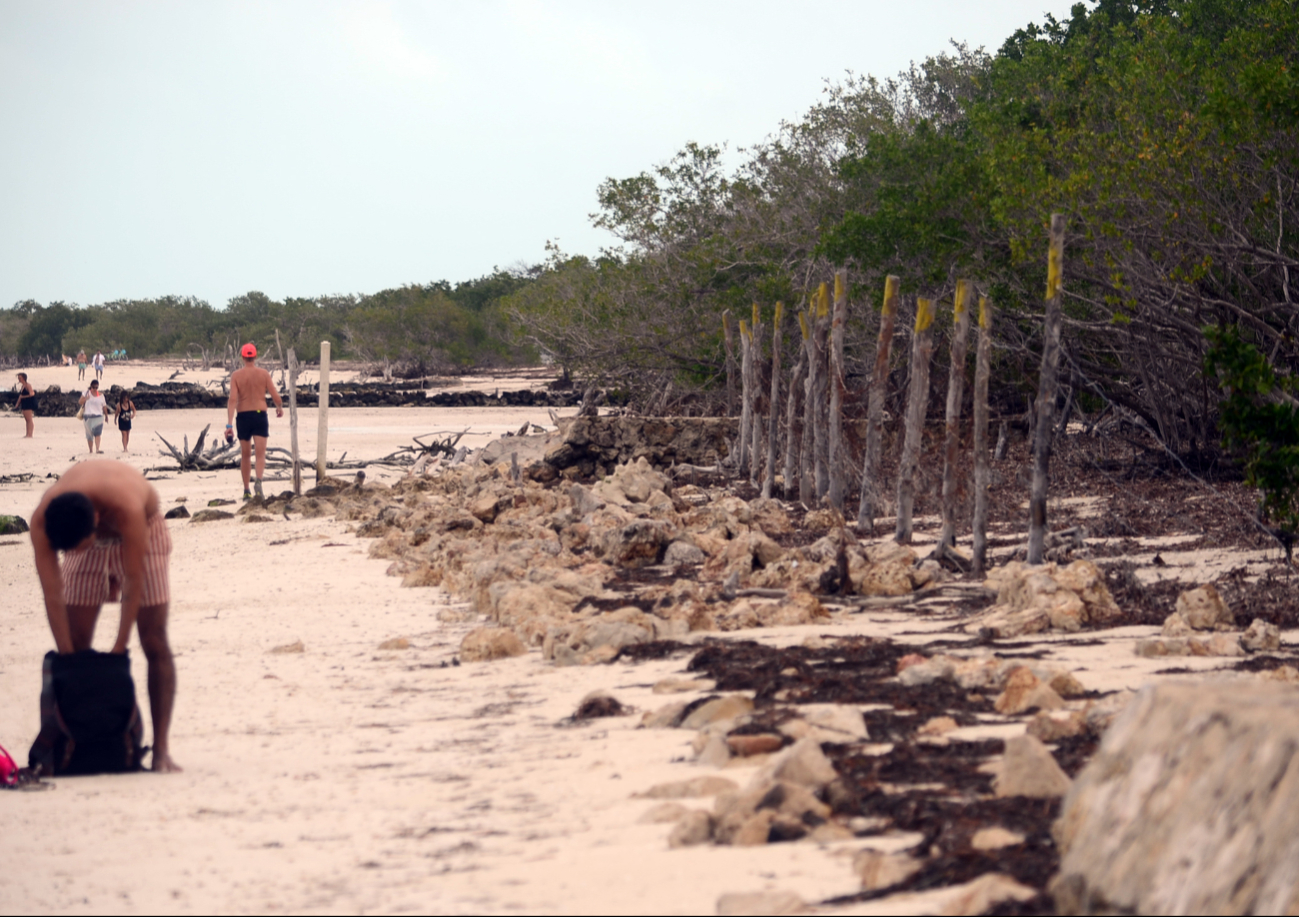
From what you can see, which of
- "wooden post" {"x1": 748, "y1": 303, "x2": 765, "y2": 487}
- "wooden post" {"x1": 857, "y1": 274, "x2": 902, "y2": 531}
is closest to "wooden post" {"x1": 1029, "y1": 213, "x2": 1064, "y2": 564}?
"wooden post" {"x1": 857, "y1": 274, "x2": 902, "y2": 531}

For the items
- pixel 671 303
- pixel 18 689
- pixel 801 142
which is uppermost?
pixel 801 142

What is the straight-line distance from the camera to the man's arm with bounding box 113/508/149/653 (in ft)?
15.7

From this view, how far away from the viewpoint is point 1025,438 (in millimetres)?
19531

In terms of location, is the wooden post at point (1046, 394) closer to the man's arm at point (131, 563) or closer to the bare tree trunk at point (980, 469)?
the bare tree trunk at point (980, 469)

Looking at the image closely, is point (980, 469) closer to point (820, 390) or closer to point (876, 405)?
point (876, 405)

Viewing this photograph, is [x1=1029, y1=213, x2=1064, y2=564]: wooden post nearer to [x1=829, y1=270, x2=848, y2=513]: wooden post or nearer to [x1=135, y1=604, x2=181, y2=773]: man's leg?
[x1=829, y1=270, x2=848, y2=513]: wooden post

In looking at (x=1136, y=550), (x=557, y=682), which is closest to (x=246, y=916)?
(x=557, y=682)

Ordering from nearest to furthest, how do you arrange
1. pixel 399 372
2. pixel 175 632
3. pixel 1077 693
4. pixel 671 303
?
1. pixel 1077 693
2. pixel 175 632
3. pixel 671 303
4. pixel 399 372

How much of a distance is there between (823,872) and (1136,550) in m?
7.01

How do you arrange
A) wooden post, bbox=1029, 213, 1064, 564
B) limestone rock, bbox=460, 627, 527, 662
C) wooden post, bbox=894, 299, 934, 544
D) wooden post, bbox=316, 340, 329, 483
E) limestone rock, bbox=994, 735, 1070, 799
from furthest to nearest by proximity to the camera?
wooden post, bbox=316, 340, 329, 483 → wooden post, bbox=894, 299, 934, 544 → wooden post, bbox=1029, 213, 1064, 564 → limestone rock, bbox=460, 627, 527, 662 → limestone rock, bbox=994, 735, 1070, 799

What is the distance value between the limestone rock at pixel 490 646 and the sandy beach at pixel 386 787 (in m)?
0.13

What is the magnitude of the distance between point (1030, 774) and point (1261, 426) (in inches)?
201

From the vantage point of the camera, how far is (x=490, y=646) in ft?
A: 23.2

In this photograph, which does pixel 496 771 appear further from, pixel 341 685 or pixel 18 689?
pixel 18 689
